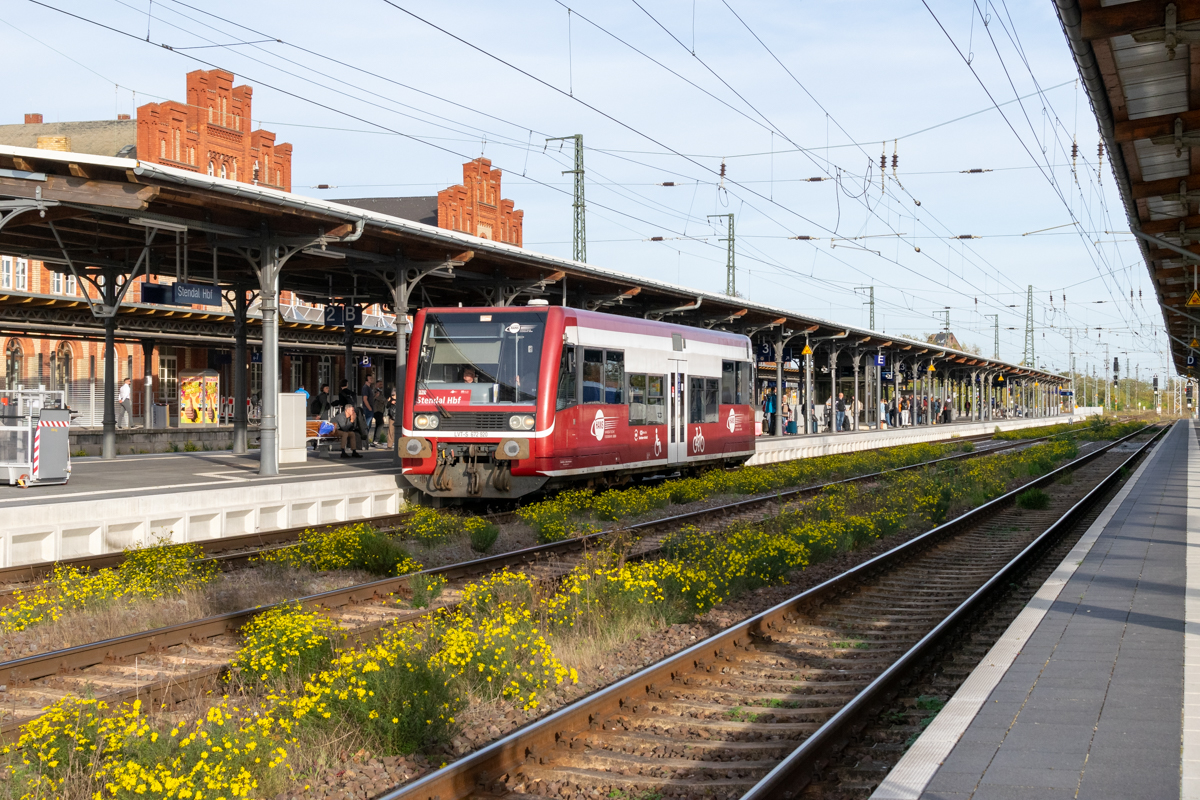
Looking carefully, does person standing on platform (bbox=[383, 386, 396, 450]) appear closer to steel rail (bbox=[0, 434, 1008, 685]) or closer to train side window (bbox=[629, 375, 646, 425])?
train side window (bbox=[629, 375, 646, 425])

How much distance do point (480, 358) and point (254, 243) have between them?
486 centimetres

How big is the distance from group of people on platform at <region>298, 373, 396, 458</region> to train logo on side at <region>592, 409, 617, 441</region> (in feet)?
22.6

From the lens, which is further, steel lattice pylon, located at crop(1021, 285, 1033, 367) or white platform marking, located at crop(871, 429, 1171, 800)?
steel lattice pylon, located at crop(1021, 285, 1033, 367)

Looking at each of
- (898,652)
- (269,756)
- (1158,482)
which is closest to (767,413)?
(1158,482)

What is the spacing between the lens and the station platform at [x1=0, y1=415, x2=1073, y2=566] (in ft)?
39.7

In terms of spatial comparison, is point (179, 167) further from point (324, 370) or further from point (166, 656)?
point (166, 656)

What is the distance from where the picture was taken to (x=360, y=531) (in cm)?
1169

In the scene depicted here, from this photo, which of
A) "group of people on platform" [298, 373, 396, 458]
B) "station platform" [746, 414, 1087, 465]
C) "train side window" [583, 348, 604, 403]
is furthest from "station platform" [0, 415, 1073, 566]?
"station platform" [746, 414, 1087, 465]

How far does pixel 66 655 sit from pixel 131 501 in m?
6.02

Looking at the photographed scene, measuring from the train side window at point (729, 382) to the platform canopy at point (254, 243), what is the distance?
133 inches

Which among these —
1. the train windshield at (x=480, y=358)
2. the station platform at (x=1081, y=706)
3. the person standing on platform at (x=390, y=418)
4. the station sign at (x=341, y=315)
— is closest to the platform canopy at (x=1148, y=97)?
the station platform at (x=1081, y=706)

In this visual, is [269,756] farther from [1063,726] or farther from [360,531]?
[360,531]

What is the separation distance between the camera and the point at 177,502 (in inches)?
534

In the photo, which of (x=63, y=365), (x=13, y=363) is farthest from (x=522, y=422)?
(x=63, y=365)
